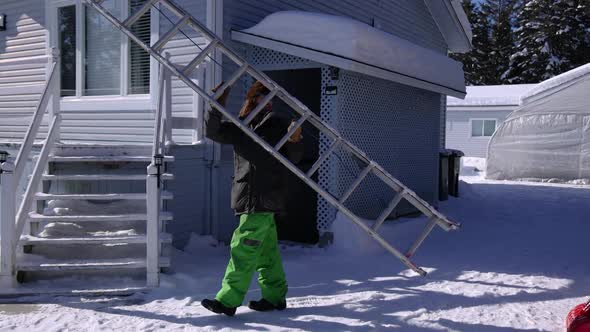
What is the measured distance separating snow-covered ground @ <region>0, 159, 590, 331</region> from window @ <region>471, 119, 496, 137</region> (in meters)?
15.9

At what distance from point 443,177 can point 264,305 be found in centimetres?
823

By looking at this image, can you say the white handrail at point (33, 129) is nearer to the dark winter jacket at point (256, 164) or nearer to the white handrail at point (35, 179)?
the white handrail at point (35, 179)

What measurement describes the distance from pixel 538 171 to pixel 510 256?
38.7 feet

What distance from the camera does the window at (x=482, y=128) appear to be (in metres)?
23.8

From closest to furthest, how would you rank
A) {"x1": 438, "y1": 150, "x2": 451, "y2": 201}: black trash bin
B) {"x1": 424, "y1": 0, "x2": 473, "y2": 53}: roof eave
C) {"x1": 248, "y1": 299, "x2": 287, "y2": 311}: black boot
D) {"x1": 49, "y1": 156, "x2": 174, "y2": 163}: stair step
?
{"x1": 248, "y1": 299, "x2": 287, "y2": 311}: black boot → {"x1": 49, "y1": 156, "x2": 174, "y2": 163}: stair step → {"x1": 438, "y1": 150, "x2": 451, "y2": 201}: black trash bin → {"x1": 424, "y1": 0, "x2": 473, "y2": 53}: roof eave

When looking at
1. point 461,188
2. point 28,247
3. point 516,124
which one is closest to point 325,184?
point 28,247

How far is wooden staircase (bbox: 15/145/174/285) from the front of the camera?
5309 mm

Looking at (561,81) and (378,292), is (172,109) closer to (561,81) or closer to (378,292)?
(378,292)

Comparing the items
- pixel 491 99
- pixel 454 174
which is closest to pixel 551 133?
pixel 454 174

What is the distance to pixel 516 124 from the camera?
17.6 m

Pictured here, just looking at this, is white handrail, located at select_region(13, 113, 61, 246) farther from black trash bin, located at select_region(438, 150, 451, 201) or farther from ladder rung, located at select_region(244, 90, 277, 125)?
black trash bin, located at select_region(438, 150, 451, 201)

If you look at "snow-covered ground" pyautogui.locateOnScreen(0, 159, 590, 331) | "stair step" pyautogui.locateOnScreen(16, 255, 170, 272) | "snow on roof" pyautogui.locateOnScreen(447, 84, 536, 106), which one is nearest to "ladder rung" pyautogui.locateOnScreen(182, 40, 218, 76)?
"stair step" pyautogui.locateOnScreen(16, 255, 170, 272)

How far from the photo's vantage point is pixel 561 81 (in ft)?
54.4

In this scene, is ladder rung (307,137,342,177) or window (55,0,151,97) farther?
window (55,0,151,97)
